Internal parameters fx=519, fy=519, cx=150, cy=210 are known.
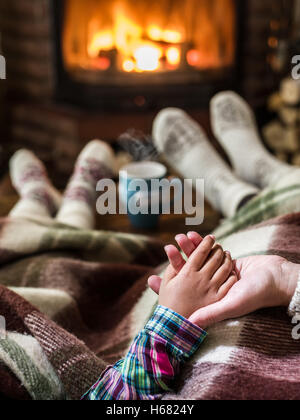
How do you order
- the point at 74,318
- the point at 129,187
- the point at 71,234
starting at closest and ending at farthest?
the point at 74,318, the point at 71,234, the point at 129,187

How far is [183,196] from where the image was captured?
113 cm

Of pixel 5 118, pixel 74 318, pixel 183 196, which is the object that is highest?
pixel 5 118

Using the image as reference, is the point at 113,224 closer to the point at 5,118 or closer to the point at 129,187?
the point at 129,187

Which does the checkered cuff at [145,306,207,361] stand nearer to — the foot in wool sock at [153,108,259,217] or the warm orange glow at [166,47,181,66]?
the foot in wool sock at [153,108,259,217]

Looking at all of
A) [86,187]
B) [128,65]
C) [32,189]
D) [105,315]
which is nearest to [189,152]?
[86,187]

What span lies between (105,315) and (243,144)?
624 millimetres

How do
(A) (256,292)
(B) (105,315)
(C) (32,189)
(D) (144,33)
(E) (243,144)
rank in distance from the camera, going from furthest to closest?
(D) (144,33)
(E) (243,144)
(C) (32,189)
(B) (105,315)
(A) (256,292)

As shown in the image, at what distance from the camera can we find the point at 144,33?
1.76 metres

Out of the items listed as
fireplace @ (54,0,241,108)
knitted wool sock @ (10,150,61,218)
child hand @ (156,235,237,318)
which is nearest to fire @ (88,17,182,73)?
fireplace @ (54,0,241,108)

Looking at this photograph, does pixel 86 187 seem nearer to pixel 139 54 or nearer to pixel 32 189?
pixel 32 189

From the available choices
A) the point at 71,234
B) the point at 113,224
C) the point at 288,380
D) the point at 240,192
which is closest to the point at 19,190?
the point at 113,224

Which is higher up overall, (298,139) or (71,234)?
(298,139)

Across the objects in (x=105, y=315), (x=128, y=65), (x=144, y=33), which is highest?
(x=144, y=33)

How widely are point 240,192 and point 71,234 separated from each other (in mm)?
369
